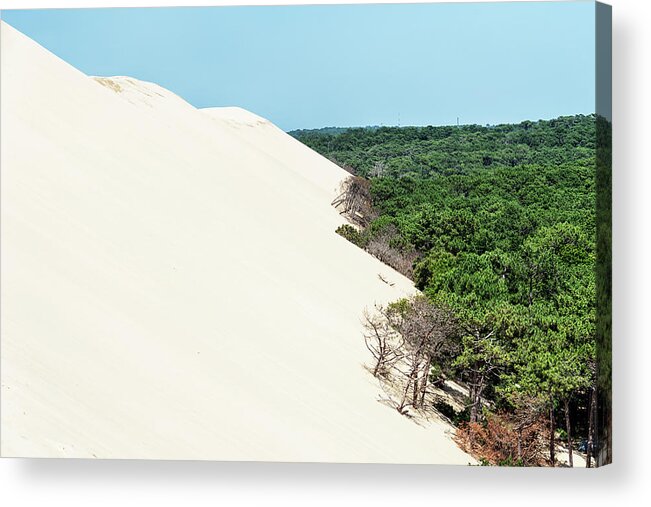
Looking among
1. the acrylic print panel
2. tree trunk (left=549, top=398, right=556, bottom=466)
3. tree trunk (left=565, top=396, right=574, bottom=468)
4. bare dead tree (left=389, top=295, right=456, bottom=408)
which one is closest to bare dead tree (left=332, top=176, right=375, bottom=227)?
the acrylic print panel

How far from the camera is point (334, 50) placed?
1491 cm

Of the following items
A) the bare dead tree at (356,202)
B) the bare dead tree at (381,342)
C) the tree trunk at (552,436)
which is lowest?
the tree trunk at (552,436)

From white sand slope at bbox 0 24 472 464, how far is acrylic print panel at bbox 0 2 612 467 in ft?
0.11

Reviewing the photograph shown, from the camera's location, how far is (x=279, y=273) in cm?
1577

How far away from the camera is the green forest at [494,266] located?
12109mm

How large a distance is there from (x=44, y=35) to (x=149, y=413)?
5894 mm

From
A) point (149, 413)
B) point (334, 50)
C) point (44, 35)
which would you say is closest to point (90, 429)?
point (149, 413)

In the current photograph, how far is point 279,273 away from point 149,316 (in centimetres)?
349

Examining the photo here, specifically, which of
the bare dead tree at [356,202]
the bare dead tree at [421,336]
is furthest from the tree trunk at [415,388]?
the bare dead tree at [356,202]

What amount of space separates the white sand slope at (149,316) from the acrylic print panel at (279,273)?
1.3 inches

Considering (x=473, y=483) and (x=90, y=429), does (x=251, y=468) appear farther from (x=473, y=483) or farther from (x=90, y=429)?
(x=473, y=483)

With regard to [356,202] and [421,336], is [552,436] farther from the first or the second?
[356,202]

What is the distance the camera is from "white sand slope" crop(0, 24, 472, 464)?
11594 mm

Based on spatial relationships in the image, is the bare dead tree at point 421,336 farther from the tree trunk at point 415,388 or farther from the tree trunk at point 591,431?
the tree trunk at point 591,431
